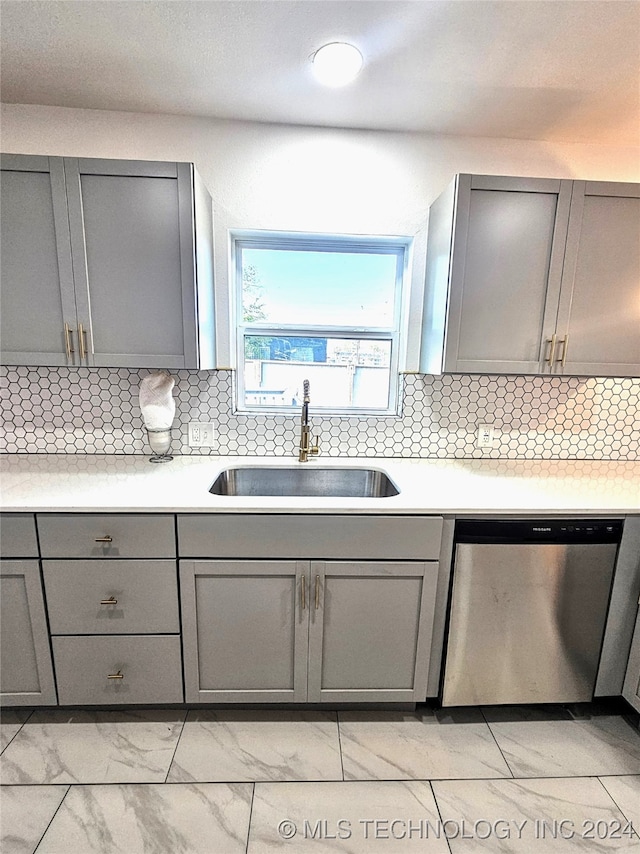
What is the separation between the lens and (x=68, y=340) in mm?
1646

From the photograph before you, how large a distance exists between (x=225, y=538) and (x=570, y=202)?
6.25 ft

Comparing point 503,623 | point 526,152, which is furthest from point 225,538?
point 526,152

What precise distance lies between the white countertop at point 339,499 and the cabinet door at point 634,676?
54cm

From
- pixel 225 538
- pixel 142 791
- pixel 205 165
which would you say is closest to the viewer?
pixel 142 791

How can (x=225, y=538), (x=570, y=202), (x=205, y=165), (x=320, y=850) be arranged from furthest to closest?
1. (x=205, y=165)
2. (x=570, y=202)
3. (x=225, y=538)
4. (x=320, y=850)

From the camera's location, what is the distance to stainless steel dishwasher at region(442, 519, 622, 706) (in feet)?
4.96

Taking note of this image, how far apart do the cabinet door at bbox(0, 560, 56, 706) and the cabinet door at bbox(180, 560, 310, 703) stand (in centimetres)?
52

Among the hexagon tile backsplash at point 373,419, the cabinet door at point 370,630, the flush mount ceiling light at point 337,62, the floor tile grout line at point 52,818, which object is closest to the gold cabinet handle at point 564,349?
the hexagon tile backsplash at point 373,419

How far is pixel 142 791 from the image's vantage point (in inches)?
53.4

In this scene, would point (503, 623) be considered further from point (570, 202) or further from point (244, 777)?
point (570, 202)

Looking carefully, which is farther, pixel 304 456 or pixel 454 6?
pixel 304 456

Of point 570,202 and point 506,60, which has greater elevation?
point 506,60

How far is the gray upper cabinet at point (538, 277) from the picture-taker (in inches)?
64.4

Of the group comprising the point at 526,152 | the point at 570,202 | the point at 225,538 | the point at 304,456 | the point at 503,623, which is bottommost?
the point at 503,623
